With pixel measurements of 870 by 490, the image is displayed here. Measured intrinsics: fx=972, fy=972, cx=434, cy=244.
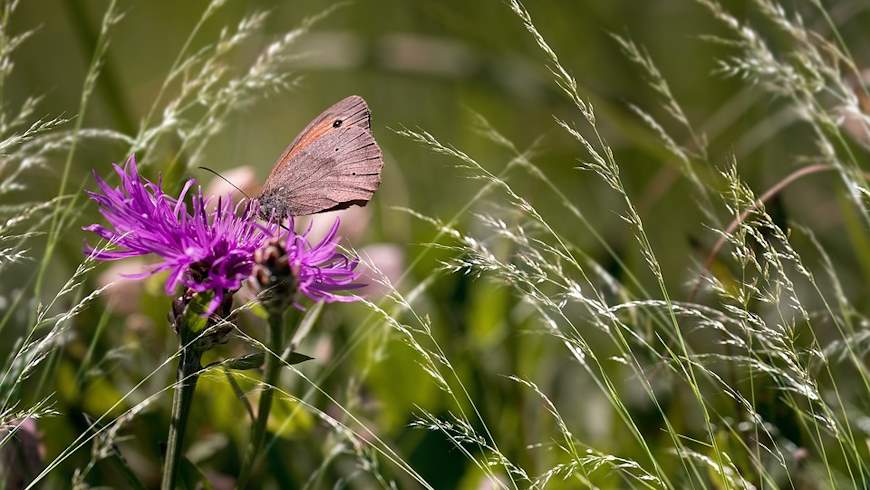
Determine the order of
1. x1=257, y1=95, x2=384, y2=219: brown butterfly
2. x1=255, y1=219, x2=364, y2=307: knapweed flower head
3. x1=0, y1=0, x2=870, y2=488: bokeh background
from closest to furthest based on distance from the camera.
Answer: x1=255, y1=219, x2=364, y2=307: knapweed flower head < x1=257, y1=95, x2=384, y2=219: brown butterfly < x1=0, y1=0, x2=870, y2=488: bokeh background

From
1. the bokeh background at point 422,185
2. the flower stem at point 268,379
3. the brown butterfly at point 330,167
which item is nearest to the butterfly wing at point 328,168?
the brown butterfly at point 330,167

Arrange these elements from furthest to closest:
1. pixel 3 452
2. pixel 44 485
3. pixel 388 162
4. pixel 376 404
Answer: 1. pixel 388 162
2. pixel 376 404
3. pixel 44 485
4. pixel 3 452

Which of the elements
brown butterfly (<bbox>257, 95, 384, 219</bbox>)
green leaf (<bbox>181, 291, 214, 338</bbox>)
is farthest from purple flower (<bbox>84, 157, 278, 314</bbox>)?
brown butterfly (<bbox>257, 95, 384, 219</bbox>)

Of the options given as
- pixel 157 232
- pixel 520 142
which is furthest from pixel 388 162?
pixel 157 232

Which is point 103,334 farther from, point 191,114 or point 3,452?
point 191,114

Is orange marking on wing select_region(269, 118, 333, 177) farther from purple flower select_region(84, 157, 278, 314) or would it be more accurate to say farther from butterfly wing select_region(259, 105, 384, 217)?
purple flower select_region(84, 157, 278, 314)

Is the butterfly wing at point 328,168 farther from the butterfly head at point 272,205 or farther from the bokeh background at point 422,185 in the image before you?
the bokeh background at point 422,185

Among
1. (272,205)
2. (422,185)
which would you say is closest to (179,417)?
(272,205)
